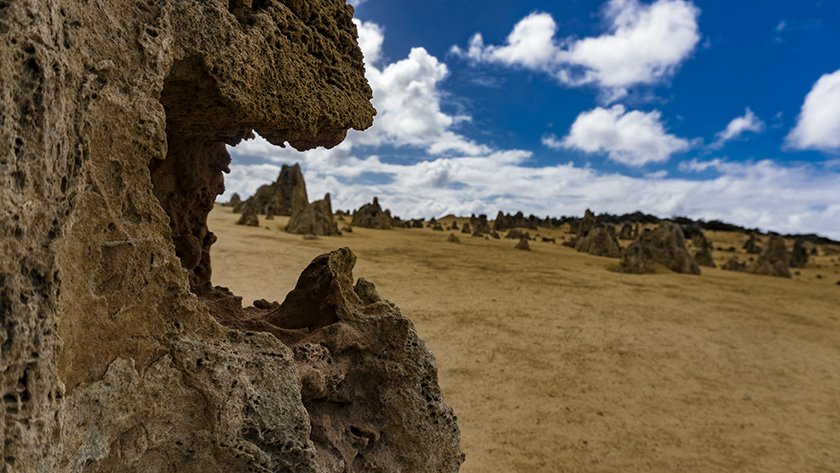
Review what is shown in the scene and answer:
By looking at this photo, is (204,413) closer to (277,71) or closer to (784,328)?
(277,71)

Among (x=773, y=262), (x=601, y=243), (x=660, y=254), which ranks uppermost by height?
(x=601, y=243)

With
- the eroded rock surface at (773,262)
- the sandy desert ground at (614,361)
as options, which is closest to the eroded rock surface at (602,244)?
the eroded rock surface at (773,262)

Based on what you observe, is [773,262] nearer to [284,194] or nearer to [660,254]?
[660,254]

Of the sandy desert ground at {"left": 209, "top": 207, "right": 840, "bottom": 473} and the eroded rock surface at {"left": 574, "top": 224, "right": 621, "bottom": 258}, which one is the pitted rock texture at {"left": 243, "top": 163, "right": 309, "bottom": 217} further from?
the eroded rock surface at {"left": 574, "top": 224, "right": 621, "bottom": 258}

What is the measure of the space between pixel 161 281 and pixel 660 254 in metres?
21.6

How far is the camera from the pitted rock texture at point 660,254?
65.3 feet

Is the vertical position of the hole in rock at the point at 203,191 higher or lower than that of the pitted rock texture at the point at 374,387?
higher

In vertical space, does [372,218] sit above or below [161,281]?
above

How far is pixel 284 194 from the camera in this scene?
39.4m

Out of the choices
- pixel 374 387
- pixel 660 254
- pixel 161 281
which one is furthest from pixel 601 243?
pixel 161 281

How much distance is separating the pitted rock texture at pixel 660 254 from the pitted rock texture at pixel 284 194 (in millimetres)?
24958

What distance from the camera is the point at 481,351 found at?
342 inches

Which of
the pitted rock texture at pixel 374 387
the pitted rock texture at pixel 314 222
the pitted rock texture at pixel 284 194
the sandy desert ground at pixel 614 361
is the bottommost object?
the sandy desert ground at pixel 614 361

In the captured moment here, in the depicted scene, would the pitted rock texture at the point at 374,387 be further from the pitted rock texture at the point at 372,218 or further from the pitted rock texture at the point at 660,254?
the pitted rock texture at the point at 372,218
